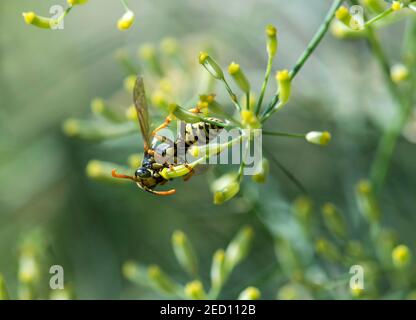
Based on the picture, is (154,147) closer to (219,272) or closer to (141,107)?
(141,107)

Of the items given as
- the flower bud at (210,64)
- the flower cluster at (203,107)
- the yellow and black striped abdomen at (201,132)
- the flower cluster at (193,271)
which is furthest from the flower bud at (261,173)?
the flower cluster at (193,271)

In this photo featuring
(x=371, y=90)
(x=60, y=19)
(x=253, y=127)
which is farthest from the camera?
(x=371, y=90)

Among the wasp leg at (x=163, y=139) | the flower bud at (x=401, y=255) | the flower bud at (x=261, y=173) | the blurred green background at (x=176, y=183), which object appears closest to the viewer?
the flower bud at (x=261, y=173)

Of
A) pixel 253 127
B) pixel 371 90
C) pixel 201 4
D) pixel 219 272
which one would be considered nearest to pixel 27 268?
pixel 219 272

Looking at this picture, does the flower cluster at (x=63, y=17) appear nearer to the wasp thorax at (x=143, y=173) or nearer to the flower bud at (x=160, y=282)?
the wasp thorax at (x=143, y=173)

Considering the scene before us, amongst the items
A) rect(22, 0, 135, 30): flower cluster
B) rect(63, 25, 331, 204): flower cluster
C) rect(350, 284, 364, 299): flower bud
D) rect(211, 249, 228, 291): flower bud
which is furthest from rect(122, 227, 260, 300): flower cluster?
rect(22, 0, 135, 30): flower cluster
